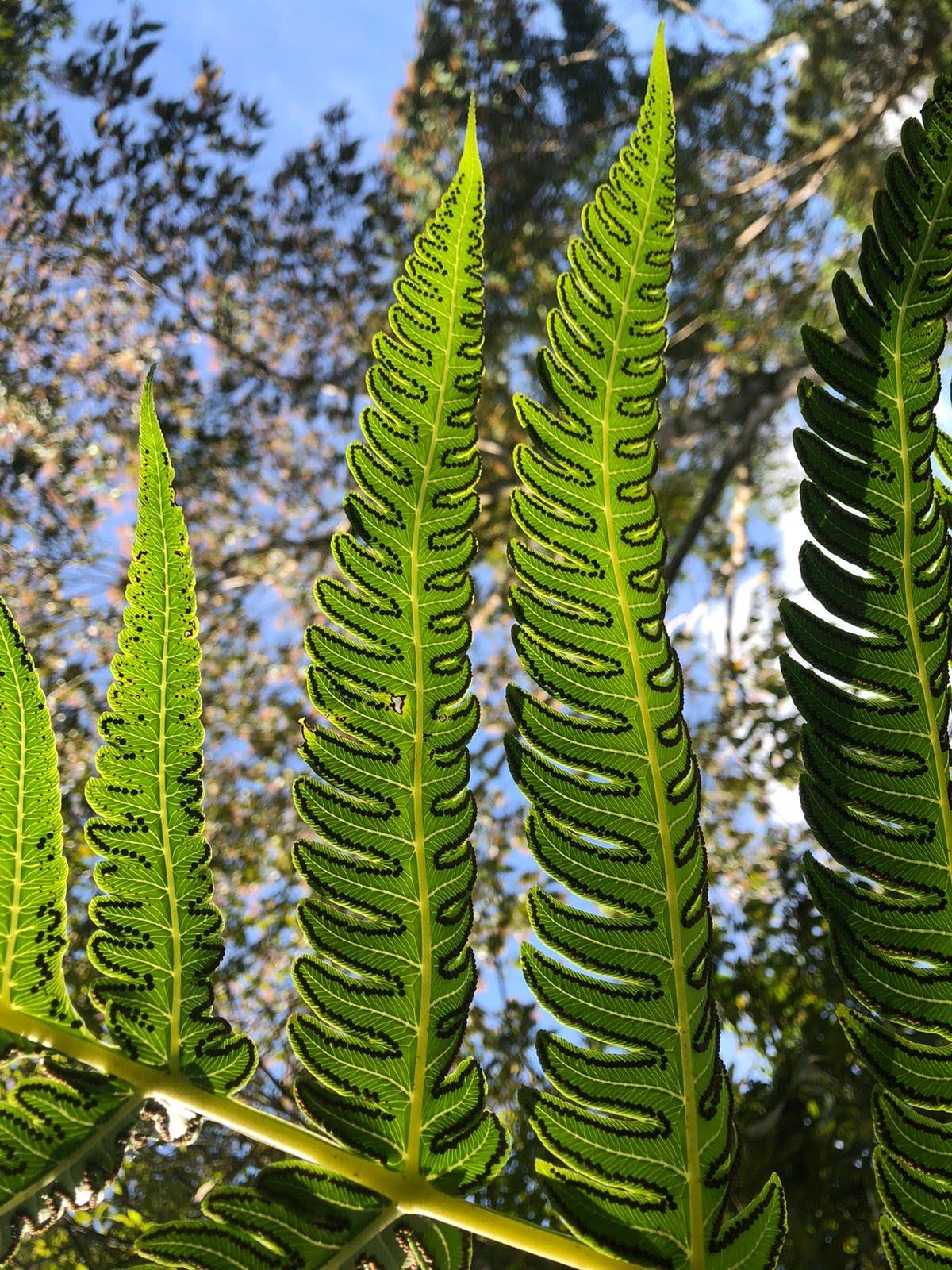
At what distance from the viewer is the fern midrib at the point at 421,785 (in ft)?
2.61

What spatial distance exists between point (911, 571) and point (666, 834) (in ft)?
1.05

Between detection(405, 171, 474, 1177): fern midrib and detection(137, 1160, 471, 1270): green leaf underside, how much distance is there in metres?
0.05

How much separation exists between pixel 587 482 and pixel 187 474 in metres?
6.65

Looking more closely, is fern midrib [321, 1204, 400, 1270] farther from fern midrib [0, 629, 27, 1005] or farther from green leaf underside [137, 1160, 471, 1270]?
fern midrib [0, 629, 27, 1005]

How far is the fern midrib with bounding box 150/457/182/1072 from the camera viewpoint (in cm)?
82

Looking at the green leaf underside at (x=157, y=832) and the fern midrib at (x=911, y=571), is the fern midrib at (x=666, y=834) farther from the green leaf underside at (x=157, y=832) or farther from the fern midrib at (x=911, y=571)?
the green leaf underside at (x=157, y=832)

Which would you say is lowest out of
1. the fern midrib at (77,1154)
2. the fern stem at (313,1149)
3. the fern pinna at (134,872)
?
the fern midrib at (77,1154)

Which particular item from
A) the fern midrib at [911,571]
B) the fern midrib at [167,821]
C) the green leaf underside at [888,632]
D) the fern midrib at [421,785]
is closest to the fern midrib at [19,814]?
the fern midrib at [167,821]

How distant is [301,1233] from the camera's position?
0.74 m

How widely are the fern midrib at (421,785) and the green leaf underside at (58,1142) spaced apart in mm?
237

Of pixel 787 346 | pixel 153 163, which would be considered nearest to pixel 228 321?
pixel 153 163

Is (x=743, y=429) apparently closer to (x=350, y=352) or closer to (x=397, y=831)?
(x=350, y=352)

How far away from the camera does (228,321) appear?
24.1 feet

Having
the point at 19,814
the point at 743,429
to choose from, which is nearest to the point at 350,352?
the point at 743,429
